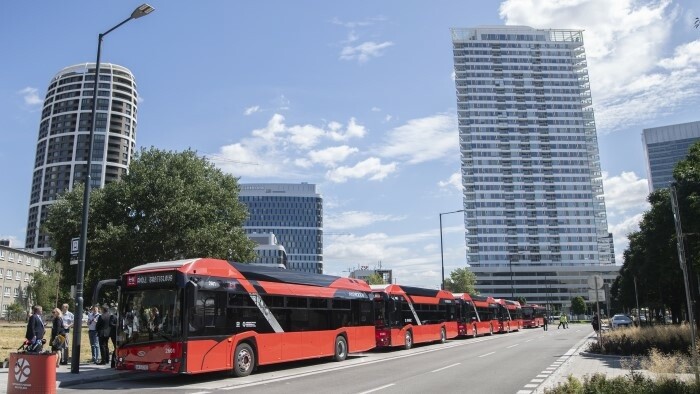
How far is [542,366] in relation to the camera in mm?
18422

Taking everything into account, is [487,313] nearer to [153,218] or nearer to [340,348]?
[340,348]

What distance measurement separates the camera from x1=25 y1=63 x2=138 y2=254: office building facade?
146625 mm

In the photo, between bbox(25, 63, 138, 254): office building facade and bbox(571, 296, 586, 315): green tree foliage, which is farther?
bbox(25, 63, 138, 254): office building facade

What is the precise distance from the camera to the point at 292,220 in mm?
182750

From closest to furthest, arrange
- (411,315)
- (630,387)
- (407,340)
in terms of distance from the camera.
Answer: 1. (630,387)
2. (407,340)
3. (411,315)

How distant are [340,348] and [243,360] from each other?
20.1 ft

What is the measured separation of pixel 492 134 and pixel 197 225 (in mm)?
Answer: 160362

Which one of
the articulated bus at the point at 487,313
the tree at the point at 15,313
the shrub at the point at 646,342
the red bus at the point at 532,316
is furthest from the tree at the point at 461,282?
the shrub at the point at 646,342

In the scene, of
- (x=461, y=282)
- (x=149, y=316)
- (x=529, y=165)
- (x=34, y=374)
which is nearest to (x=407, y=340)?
(x=149, y=316)

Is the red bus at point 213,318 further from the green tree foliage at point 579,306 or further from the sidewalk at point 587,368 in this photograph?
the green tree foliage at point 579,306

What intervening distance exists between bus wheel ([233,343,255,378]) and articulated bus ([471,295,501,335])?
93.5 ft

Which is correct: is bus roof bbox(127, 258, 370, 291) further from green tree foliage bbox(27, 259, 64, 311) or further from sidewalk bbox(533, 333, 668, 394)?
green tree foliage bbox(27, 259, 64, 311)

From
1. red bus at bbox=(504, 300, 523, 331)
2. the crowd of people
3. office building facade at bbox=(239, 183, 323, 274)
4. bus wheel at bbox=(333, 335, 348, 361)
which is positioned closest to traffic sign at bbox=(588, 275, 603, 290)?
bus wheel at bbox=(333, 335, 348, 361)

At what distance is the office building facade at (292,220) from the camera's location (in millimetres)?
179875
